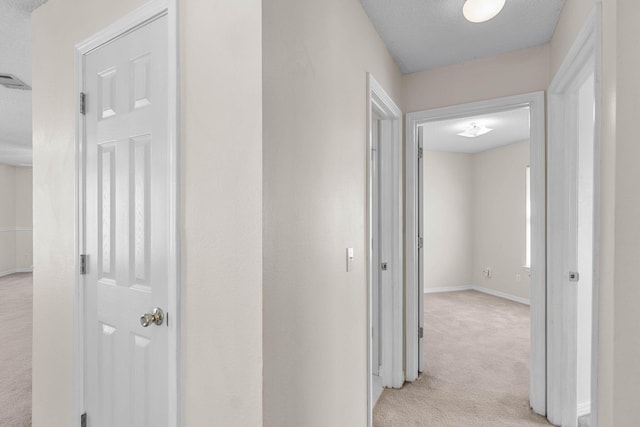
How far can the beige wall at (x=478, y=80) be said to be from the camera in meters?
2.35

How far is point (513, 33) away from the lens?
2.19 metres

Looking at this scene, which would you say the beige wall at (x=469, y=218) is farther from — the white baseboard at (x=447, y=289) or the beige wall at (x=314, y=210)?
the beige wall at (x=314, y=210)

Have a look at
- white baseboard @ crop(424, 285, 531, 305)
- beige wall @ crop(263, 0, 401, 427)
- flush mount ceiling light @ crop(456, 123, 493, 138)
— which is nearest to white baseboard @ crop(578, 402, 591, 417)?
beige wall @ crop(263, 0, 401, 427)

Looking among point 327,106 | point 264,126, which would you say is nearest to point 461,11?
point 327,106

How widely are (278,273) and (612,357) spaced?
3.98 feet

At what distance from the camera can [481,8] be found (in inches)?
68.9

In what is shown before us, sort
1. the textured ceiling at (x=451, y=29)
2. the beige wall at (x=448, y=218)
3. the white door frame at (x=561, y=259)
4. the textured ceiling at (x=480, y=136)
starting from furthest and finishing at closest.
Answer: the beige wall at (x=448, y=218) < the textured ceiling at (x=480, y=136) < the white door frame at (x=561, y=259) < the textured ceiling at (x=451, y=29)

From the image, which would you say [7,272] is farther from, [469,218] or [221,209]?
[469,218]

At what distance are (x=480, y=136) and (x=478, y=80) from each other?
9.92 feet

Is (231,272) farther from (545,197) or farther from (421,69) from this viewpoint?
(421,69)

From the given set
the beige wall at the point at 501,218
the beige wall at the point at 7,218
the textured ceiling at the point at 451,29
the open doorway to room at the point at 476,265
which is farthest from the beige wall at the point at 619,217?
the beige wall at the point at 7,218

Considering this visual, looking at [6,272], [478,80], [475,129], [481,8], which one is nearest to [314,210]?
[481,8]

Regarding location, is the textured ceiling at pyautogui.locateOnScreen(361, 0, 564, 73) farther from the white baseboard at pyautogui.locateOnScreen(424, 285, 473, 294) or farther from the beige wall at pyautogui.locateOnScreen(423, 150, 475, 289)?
the white baseboard at pyautogui.locateOnScreen(424, 285, 473, 294)

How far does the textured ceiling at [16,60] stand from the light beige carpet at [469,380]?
10.5 ft
